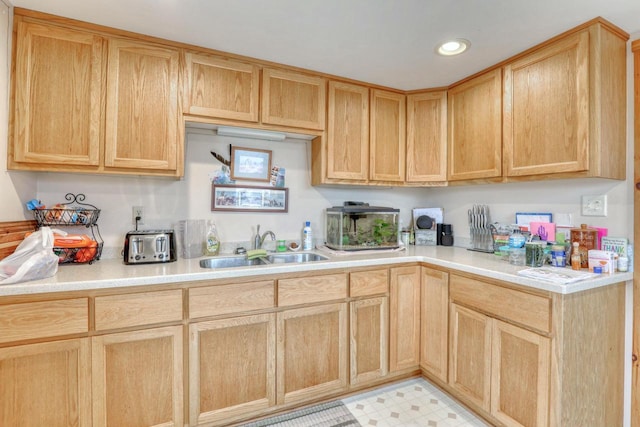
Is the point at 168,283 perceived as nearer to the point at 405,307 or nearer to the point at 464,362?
the point at 405,307

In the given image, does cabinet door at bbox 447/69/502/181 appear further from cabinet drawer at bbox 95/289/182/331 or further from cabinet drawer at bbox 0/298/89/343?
cabinet drawer at bbox 0/298/89/343

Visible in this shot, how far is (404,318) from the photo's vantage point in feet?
6.81

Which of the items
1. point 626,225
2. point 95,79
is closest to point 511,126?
point 626,225

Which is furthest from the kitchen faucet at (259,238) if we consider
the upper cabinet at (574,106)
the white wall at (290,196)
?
the upper cabinet at (574,106)

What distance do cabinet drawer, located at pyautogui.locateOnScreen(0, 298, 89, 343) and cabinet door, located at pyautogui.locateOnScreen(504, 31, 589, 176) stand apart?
246cm

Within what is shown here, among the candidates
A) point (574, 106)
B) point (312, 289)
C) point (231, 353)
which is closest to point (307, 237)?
point (312, 289)

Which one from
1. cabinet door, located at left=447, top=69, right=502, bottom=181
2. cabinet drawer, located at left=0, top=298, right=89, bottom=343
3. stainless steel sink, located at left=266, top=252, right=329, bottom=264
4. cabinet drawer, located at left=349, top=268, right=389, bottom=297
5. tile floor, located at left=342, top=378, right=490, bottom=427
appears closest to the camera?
cabinet drawer, located at left=0, top=298, right=89, bottom=343

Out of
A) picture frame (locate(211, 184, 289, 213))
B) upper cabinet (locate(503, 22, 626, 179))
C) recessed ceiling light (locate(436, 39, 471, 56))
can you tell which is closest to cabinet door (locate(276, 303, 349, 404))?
picture frame (locate(211, 184, 289, 213))

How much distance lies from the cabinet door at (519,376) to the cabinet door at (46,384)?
202 centimetres

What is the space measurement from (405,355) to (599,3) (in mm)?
2171

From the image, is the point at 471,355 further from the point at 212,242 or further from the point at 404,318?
the point at 212,242

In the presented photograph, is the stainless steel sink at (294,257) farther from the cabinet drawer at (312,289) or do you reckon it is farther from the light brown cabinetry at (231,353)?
the light brown cabinetry at (231,353)

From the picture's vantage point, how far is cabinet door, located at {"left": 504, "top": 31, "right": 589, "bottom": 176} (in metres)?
1.56

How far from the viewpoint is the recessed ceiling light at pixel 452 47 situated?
1.73 m
